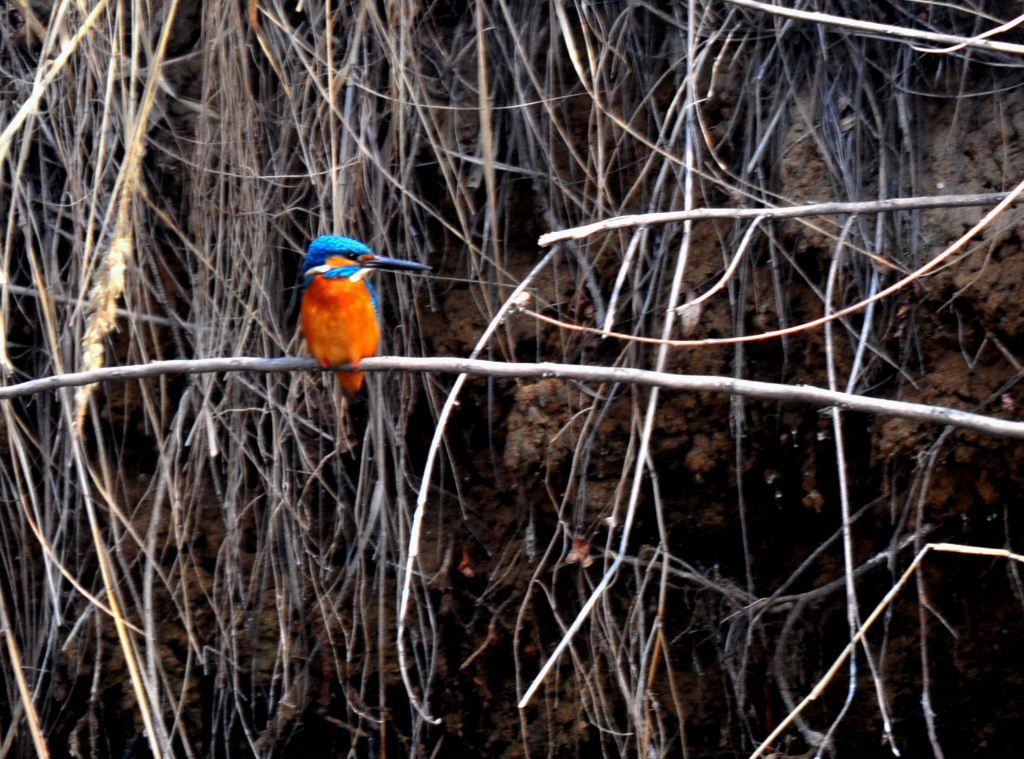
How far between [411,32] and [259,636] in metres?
1.30

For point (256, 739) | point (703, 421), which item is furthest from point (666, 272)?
point (256, 739)

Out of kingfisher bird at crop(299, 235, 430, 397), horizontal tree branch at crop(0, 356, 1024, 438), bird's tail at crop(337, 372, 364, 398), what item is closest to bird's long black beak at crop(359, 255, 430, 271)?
kingfisher bird at crop(299, 235, 430, 397)

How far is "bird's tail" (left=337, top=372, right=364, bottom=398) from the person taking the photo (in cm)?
236

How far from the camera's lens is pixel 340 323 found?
228 centimetres

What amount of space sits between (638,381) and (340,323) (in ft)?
2.96

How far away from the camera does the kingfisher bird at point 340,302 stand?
223 cm

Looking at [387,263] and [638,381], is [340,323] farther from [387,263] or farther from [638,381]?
[638,381]

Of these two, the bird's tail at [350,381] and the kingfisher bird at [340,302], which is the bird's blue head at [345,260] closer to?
the kingfisher bird at [340,302]

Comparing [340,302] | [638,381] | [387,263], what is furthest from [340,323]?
[638,381]

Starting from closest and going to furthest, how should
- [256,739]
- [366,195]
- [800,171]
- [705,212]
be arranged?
[705,212], [800,171], [366,195], [256,739]

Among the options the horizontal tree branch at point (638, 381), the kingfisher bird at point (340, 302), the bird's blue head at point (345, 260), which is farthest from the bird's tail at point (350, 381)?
the horizontal tree branch at point (638, 381)

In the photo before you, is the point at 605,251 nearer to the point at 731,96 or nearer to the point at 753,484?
the point at 731,96

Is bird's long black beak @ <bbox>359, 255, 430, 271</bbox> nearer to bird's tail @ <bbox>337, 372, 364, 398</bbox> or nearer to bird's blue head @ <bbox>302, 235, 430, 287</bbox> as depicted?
bird's blue head @ <bbox>302, 235, 430, 287</bbox>

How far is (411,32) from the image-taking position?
2.44m
